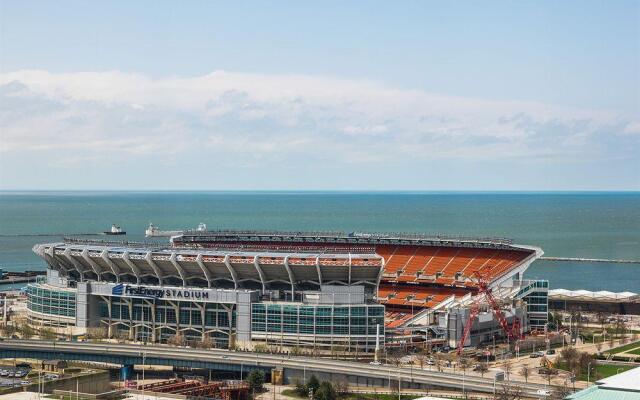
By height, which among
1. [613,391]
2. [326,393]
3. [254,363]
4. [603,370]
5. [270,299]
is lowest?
[326,393]

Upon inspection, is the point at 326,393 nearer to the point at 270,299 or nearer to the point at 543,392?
the point at 543,392

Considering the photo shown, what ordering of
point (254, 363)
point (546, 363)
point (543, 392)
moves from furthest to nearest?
point (546, 363)
point (254, 363)
point (543, 392)

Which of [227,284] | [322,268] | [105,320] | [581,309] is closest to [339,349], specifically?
[322,268]

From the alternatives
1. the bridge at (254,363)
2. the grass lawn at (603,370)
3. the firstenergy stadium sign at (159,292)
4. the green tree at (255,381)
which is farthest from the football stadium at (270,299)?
the green tree at (255,381)

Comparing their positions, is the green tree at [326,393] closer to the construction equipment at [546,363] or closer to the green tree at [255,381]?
the green tree at [255,381]

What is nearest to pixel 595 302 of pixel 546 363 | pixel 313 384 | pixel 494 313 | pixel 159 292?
pixel 494 313

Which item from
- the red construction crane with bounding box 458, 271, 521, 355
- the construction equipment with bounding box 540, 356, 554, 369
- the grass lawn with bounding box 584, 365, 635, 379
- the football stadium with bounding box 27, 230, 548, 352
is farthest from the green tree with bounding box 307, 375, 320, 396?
the red construction crane with bounding box 458, 271, 521, 355

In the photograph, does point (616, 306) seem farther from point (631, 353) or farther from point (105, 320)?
point (105, 320)
